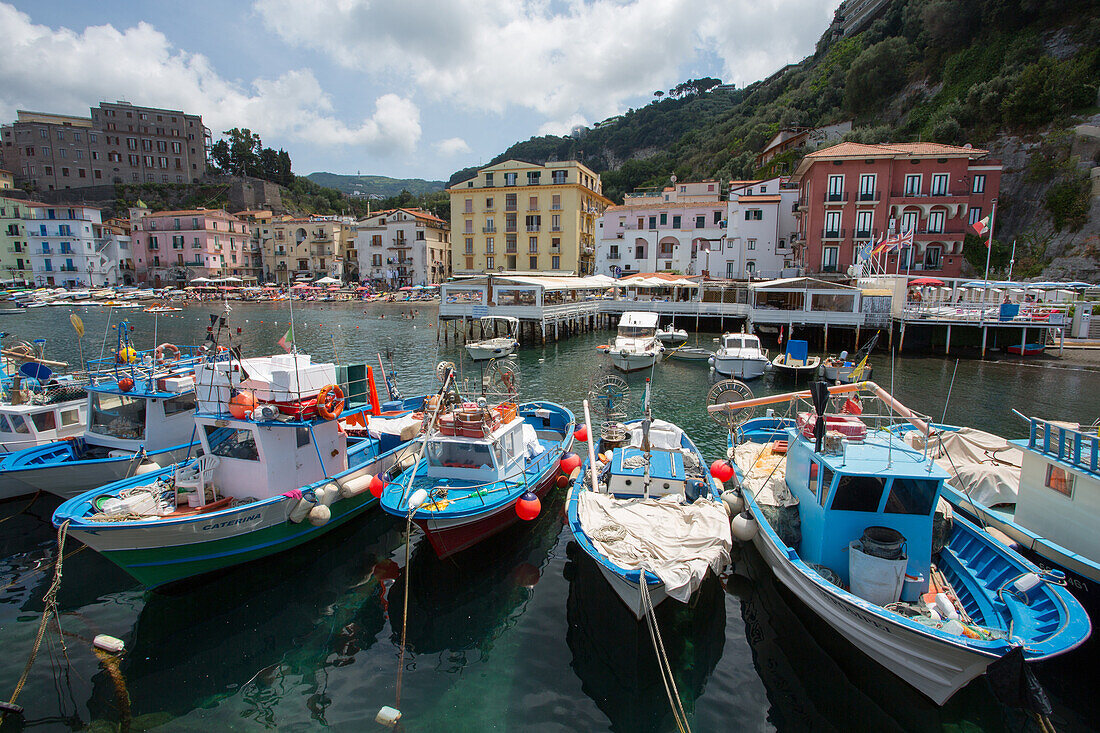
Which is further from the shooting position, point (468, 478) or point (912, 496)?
point (468, 478)

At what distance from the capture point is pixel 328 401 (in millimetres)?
11867

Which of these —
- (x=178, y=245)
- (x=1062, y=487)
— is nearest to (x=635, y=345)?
Result: (x=1062, y=487)

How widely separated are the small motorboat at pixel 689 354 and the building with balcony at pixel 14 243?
322 feet

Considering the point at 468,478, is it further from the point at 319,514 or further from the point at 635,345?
the point at 635,345

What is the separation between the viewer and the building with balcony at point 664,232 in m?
62.8

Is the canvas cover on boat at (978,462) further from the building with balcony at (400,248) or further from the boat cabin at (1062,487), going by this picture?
the building with balcony at (400,248)

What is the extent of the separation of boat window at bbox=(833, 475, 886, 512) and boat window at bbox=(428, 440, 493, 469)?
6.90m

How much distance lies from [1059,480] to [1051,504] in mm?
468

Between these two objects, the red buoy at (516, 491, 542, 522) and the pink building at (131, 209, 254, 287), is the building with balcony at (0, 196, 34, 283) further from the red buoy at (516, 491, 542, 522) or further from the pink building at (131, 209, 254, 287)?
the red buoy at (516, 491, 542, 522)

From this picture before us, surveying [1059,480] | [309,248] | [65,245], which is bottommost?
[1059,480]

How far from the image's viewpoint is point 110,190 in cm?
10062

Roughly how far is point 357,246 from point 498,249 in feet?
122

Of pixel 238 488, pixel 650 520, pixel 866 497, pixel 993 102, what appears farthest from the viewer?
pixel 993 102

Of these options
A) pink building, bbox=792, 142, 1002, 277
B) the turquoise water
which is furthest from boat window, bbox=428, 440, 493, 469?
pink building, bbox=792, 142, 1002, 277
